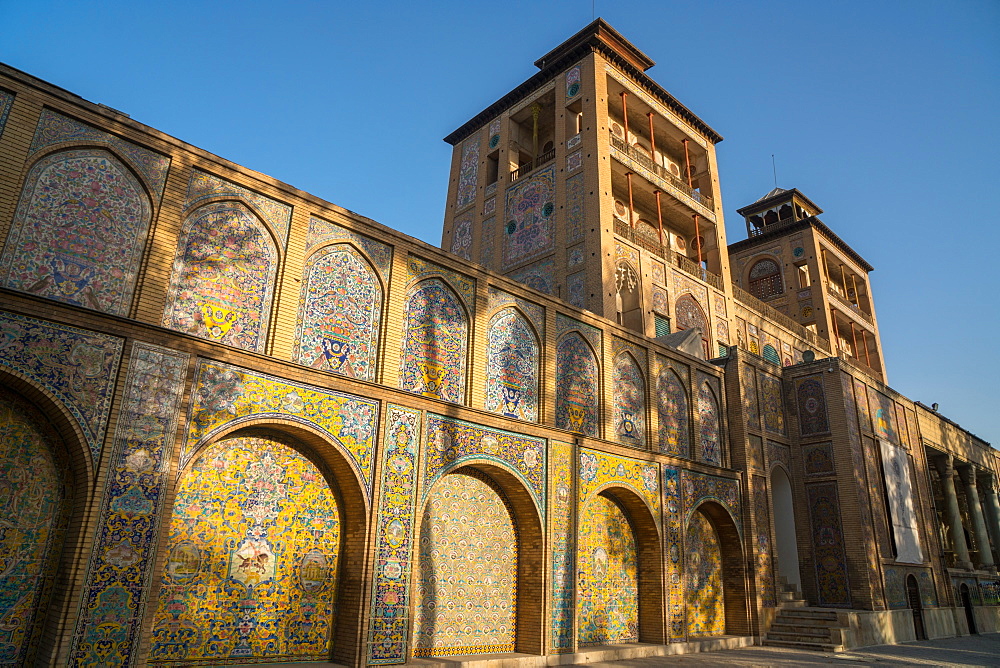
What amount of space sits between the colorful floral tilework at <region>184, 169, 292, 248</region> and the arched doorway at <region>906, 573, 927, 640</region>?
56.6 feet

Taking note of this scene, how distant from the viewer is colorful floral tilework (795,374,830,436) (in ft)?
59.6

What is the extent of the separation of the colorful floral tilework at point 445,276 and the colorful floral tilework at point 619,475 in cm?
336

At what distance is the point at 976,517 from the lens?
2505cm

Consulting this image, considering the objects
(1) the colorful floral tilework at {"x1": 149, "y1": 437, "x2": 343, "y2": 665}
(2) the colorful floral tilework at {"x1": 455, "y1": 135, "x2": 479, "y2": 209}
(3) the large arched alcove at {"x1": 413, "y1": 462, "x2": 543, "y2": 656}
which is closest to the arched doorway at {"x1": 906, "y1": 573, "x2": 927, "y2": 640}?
(3) the large arched alcove at {"x1": 413, "y1": 462, "x2": 543, "y2": 656}

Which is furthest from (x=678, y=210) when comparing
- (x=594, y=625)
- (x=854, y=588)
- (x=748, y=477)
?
(x=594, y=625)

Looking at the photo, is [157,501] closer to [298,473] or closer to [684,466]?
[298,473]

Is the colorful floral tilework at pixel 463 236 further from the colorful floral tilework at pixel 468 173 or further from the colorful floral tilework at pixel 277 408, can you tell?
the colorful floral tilework at pixel 277 408

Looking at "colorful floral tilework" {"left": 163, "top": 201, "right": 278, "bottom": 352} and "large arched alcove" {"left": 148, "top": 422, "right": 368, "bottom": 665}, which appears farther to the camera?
"colorful floral tilework" {"left": 163, "top": 201, "right": 278, "bottom": 352}

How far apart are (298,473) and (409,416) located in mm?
1652

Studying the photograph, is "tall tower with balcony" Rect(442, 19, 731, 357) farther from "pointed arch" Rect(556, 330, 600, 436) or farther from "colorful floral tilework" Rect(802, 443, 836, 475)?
"pointed arch" Rect(556, 330, 600, 436)

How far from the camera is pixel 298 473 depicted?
8891mm

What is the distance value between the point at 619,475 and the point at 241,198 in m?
7.88

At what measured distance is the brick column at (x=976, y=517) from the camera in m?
24.8

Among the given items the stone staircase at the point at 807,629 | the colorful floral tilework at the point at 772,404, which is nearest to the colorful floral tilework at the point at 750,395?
the colorful floral tilework at the point at 772,404
